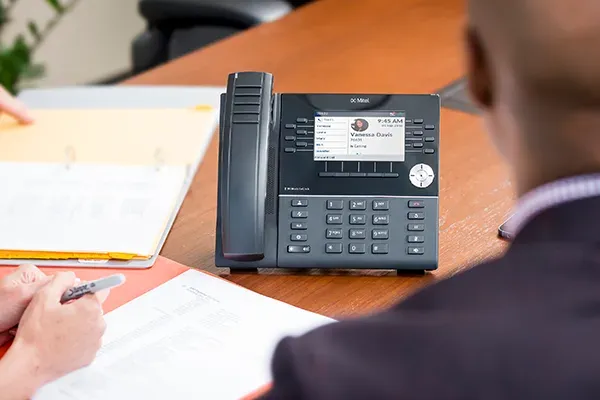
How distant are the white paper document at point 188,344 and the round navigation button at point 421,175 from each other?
0.71 feet

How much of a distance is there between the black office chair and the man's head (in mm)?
1584

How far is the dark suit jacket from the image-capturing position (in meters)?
0.46

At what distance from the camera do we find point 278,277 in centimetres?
111

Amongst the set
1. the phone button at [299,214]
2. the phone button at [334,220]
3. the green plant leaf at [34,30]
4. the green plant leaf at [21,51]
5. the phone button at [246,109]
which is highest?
the green plant leaf at [34,30]

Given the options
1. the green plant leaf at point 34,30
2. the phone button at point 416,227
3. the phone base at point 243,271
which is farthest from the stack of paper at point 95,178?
the green plant leaf at point 34,30

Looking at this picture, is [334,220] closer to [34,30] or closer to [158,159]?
[158,159]

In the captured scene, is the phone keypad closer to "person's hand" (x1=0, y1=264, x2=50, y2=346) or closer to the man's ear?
"person's hand" (x1=0, y1=264, x2=50, y2=346)

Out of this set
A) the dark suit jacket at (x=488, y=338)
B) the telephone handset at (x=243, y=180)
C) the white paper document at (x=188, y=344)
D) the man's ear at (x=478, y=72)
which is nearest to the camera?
the dark suit jacket at (x=488, y=338)

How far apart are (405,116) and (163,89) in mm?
688

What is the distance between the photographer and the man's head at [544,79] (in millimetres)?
510

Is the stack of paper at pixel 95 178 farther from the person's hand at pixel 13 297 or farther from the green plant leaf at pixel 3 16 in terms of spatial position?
the green plant leaf at pixel 3 16

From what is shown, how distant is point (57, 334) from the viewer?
0.94 meters

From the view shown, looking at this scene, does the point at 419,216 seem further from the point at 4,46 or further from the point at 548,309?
the point at 4,46

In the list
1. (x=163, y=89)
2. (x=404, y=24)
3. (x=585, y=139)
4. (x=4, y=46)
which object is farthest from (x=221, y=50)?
(x=4, y=46)
